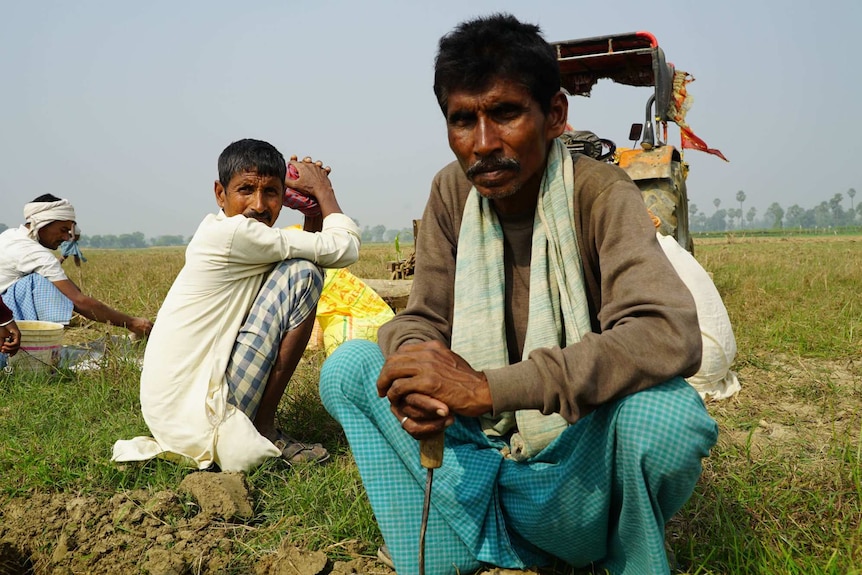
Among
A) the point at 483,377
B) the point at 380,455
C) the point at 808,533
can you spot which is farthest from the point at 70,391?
the point at 808,533

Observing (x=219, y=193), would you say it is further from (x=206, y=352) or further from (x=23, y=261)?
(x=23, y=261)

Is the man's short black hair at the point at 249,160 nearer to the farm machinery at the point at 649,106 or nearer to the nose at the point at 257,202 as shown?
the nose at the point at 257,202

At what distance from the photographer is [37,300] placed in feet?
15.3

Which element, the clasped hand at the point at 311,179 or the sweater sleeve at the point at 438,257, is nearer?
the sweater sleeve at the point at 438,257

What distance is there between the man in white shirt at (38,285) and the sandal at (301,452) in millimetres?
2133

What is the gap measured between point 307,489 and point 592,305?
1.25 metres

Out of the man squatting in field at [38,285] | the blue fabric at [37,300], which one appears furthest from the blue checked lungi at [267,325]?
the blue fabric at [37,300]

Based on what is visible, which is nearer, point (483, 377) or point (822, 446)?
point (483, 377)

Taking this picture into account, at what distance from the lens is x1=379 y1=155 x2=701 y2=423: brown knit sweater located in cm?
Result: 162

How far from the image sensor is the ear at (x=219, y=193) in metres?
3.09

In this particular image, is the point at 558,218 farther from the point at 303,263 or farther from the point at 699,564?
the point at 303,263

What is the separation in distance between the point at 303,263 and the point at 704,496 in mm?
1745

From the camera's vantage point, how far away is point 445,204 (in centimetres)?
227

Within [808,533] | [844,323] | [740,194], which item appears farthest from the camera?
[740,194]
